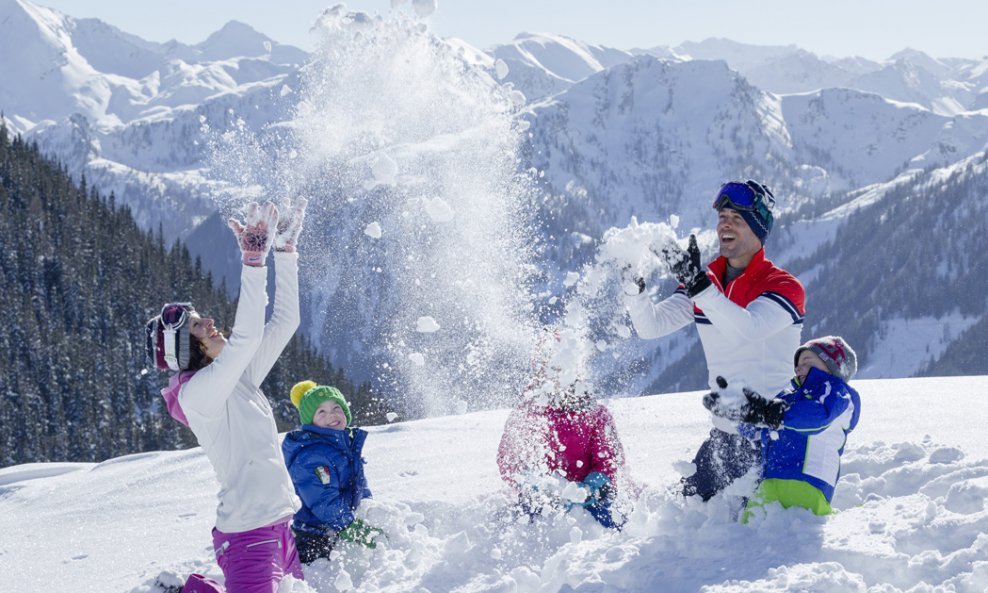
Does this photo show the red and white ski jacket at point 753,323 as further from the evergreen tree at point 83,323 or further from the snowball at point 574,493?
the evergreen tree at point 83,323

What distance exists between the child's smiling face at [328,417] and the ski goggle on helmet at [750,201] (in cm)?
284

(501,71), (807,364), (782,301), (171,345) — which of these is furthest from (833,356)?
(501,71)

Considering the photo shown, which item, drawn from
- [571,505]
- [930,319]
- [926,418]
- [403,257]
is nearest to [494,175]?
[926,418]

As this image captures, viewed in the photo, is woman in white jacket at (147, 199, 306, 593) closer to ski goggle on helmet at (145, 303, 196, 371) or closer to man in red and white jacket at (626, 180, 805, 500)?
ski goggle on helmet at (145, 303, 196, 371)

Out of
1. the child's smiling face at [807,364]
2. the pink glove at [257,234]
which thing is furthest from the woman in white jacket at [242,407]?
the child's smiling face at [807,364]

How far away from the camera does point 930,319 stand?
152500mm

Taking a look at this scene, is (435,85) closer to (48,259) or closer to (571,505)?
(571,505)

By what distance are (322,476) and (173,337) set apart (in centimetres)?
187

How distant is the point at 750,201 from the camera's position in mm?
4883

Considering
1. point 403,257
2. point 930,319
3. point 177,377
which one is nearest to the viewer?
point 177,377

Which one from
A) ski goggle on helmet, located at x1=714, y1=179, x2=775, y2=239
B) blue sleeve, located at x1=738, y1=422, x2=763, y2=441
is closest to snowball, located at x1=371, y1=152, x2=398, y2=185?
ski goggle on helmet, located at x1=714, y1=179, x2=775, y2=239

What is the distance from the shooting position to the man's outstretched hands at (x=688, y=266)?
4.57 meters

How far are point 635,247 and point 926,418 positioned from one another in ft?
14.9

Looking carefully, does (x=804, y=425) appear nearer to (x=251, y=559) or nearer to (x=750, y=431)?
(x=750, y=431)
